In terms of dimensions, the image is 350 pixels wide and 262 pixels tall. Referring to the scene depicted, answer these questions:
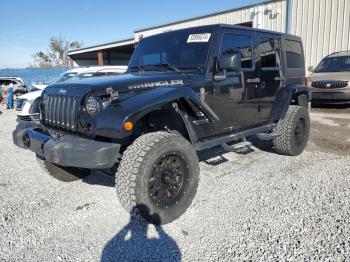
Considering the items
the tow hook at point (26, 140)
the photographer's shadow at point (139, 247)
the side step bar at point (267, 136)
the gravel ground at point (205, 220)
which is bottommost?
the photographer's shadow at point (139, 247)

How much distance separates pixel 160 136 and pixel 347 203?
7.32 feet

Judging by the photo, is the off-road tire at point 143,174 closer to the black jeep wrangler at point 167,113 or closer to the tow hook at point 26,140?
the black jeep wrangler at point 167,113

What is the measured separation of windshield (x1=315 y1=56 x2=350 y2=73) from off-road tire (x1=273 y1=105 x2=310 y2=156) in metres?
6.69

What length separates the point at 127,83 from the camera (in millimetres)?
3340

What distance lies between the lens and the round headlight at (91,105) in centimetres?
317

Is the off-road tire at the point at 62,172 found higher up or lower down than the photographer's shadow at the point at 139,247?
higher up

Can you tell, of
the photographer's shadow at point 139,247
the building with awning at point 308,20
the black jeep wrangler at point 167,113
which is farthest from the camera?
the building with awning at point 308,20

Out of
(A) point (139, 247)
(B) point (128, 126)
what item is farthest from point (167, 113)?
(A) point (139, 247)

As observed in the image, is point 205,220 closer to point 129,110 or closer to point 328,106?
point 129,110

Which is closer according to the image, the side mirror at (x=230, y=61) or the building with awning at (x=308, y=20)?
the side mirror at (x=230, y=61)

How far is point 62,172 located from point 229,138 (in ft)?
7.61

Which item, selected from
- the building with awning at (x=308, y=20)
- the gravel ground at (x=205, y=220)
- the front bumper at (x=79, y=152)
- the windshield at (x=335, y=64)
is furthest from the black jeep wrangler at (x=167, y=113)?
the building with awning at (x=308, y=20)

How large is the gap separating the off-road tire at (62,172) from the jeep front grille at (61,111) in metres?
0.82

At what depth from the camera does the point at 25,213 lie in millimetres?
3682
